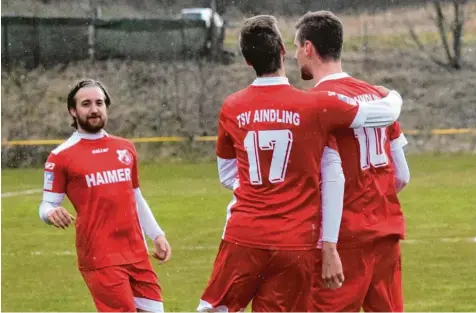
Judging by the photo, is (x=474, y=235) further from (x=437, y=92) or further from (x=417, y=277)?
(x=437, y=92)

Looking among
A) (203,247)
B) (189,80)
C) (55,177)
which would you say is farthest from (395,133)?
(189,80)

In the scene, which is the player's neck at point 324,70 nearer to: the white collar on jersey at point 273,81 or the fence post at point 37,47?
the white collar on jersey at point 273,81

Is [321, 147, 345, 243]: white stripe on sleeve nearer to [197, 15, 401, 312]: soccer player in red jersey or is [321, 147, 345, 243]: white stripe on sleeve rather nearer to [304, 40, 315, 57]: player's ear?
[197, 15, 401, 312]: soccer player in red jersey

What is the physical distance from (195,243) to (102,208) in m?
6.95

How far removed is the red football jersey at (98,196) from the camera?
20.1 ft

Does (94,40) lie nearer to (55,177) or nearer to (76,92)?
(76,92)

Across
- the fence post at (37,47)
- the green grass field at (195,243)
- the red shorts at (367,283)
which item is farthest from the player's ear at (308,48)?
the fence post at (37,47)

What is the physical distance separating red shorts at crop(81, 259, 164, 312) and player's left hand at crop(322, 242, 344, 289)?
5.01ft

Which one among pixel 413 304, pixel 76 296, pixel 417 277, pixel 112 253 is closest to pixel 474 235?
pixel 417 277

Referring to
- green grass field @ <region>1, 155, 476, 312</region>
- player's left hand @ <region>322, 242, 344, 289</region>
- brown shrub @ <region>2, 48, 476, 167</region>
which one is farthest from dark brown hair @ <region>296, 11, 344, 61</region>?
brown shrub @ <region>2, 48, 476, 167</region>

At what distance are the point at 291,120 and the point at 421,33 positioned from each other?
98.5 ft

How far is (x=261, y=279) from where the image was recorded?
5043 millimetres

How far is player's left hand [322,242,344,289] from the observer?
16.0 ft

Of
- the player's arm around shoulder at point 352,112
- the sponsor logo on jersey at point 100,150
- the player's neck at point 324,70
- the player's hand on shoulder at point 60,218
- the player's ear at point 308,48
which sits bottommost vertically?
the player's hand on shoulder at point 60,218
